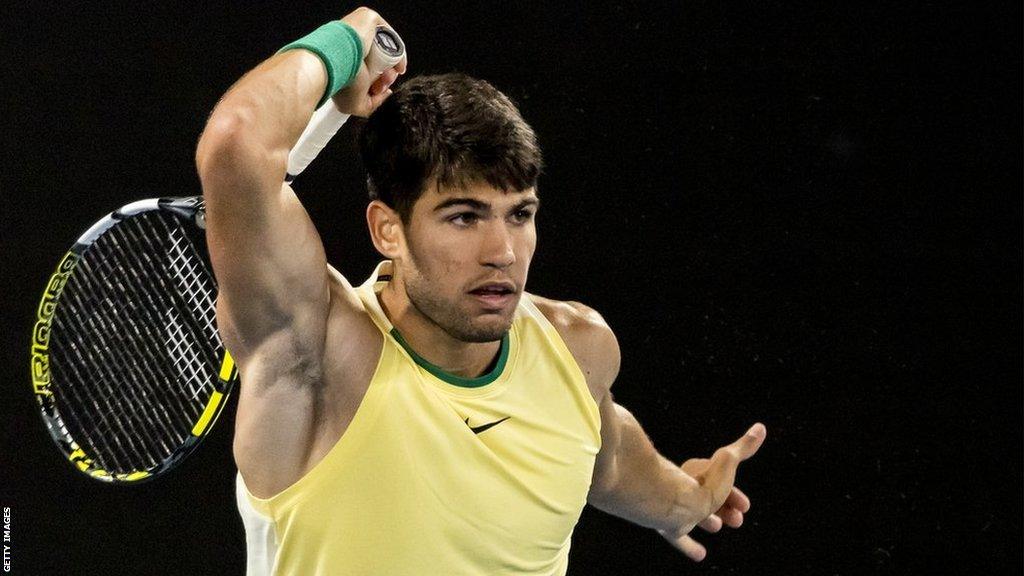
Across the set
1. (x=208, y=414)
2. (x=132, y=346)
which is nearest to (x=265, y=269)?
(x=208, y=414)

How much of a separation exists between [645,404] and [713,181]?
0.43m

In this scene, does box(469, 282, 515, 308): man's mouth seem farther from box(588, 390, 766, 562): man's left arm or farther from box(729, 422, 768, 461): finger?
box(729, 422, 768, 461): finger

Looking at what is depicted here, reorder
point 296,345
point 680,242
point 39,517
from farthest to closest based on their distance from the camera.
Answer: point 680,242
point 39,517
point 296,345

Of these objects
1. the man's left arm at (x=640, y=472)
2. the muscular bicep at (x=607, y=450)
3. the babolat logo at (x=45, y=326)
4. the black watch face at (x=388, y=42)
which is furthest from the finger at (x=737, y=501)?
the babolat logo at (x=45, y=326)

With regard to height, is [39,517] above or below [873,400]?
above

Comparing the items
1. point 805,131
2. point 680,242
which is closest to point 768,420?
point 680,242

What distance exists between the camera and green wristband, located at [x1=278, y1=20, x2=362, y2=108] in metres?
1.32

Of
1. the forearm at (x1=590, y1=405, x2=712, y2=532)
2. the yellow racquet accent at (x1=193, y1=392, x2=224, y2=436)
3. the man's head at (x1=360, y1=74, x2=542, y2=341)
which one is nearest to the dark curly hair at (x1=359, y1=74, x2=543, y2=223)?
the man's head at (x1=360, y1=74, x2=542, y2=341)

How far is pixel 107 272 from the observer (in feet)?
6.26

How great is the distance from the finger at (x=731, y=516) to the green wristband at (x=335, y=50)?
926 mm

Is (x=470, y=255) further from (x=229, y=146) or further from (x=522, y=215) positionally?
(x=229, y=146)

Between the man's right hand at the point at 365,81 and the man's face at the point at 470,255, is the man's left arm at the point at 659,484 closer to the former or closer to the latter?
the man's face at the point at 470,255

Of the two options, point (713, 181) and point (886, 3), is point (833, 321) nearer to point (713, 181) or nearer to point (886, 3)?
point (713, 181)

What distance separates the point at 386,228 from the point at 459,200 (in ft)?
0.36
